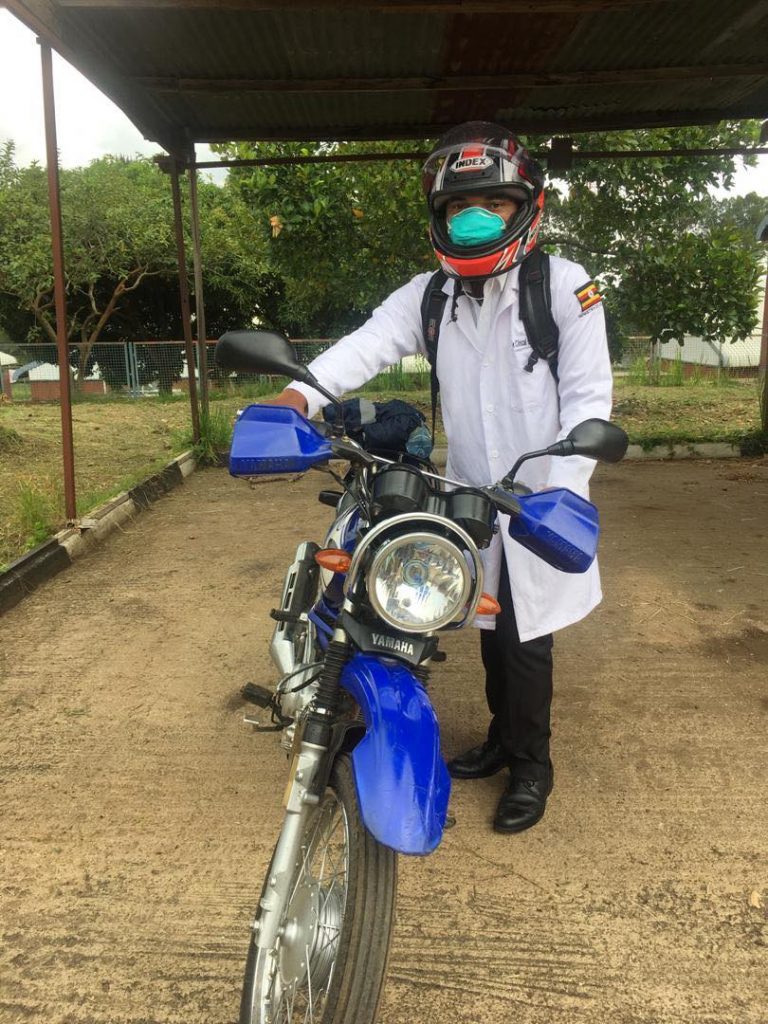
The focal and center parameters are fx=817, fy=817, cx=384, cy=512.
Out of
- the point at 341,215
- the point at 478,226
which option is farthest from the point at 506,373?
the point at 341,215

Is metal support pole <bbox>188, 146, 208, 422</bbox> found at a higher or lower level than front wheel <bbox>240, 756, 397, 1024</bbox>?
higher

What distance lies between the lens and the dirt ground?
6.59 feet

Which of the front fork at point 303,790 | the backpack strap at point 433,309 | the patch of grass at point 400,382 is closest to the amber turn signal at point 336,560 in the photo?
the front fork at point 303,790

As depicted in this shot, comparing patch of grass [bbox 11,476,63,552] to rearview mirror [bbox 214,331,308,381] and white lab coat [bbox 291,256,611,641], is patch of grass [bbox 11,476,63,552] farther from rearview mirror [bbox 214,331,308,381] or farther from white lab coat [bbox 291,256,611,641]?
rearview mirror [bbox 214,331,308,381]

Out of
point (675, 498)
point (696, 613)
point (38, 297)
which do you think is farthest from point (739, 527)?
point (38, 297)

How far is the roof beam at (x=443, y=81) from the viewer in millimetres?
5652

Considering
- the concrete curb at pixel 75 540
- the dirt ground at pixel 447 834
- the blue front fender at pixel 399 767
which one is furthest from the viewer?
the concrete curb at pixel 75 540

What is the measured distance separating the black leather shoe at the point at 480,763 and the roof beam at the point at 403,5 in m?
3.79

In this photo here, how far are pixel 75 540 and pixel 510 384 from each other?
12.2ft

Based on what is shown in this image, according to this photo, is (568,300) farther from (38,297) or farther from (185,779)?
(38,297)

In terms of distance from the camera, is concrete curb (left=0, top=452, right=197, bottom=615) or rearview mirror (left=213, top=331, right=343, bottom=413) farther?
concrete curb (left=0, top=452, right=197, bottom=615)

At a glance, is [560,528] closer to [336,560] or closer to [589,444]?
[589,444]

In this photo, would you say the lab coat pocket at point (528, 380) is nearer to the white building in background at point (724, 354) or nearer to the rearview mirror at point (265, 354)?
the rearview mirror at point (265, 354)

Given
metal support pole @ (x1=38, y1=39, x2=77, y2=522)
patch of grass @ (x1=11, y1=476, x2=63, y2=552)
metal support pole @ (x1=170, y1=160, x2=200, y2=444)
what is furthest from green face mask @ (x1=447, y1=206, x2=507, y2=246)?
metal support pole @ (x1=170, y1=160, x2=200, y2=444)
